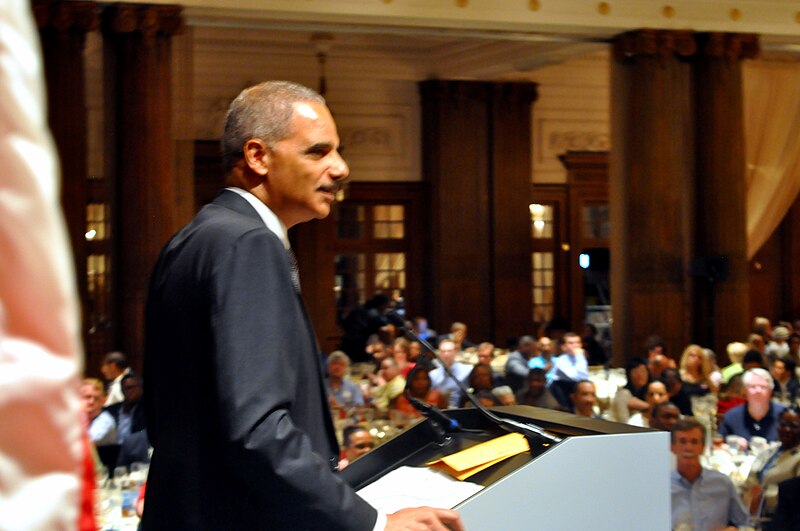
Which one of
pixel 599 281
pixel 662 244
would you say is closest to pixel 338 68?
pixel 599 281

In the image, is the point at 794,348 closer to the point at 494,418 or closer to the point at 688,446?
the point at 688,446

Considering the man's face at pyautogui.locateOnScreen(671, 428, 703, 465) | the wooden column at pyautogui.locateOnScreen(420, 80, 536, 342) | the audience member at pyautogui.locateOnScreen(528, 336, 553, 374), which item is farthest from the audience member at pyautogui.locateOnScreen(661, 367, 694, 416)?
the wooden column at pyautogui.locateOnScreen(420, 80, 536, 342)

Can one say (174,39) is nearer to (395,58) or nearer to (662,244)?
(662,244)

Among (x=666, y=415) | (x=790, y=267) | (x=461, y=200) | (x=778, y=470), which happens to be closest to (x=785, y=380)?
(x=666, y=415)

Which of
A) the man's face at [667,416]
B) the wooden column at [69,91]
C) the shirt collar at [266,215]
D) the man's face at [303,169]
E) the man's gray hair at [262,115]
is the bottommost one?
the man's face at [667,416]

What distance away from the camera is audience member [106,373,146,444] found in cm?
672

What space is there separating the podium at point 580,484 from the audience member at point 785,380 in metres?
7.15

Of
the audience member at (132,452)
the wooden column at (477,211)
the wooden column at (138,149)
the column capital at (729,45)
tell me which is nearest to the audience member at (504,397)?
the audience member at (132,452)

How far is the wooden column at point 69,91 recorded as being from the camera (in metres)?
9.46

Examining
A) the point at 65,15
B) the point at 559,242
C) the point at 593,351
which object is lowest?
the point at 593,351

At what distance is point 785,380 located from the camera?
9.04m

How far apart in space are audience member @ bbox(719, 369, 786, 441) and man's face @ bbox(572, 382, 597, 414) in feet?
2.84

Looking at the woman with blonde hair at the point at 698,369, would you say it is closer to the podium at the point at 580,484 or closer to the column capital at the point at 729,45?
the column capital at the point at 729,45

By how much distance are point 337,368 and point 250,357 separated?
776cm
